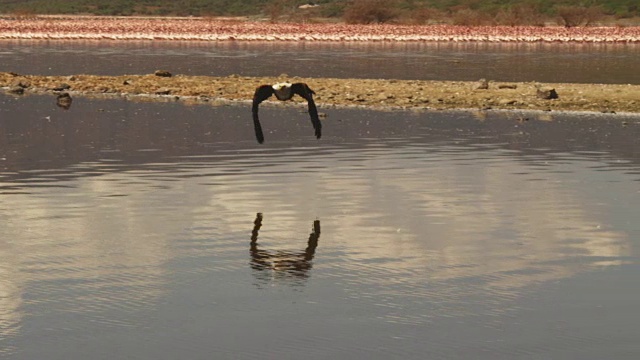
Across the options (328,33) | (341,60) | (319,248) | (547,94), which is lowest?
(328,33)

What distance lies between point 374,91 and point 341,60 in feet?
73.1

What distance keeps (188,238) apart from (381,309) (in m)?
4.14

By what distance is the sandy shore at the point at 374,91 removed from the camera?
120 ft

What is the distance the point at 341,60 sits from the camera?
62.0m

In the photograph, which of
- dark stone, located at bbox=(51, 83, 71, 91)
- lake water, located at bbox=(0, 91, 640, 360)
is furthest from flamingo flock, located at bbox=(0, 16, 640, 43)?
lake water, located at bbox=(0, 91, 640, 360)

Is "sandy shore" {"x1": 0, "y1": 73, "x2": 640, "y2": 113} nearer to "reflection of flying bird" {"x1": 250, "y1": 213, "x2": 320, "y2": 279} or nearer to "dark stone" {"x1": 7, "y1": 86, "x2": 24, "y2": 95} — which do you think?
"dark stone" {"x1": 7, "y1": 86, "x2": 24, "y2": 95}

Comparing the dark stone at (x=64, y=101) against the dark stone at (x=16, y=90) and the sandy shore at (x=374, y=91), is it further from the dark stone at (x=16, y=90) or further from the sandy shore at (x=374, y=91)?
the dark stone at (x=16, y=90)

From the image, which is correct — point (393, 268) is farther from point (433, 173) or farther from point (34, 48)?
point (34, 48)

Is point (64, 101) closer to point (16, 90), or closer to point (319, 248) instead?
point (16, 90)

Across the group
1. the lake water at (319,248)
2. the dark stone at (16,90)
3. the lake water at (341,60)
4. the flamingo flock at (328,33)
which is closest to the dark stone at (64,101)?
the dark stone at (16,90)

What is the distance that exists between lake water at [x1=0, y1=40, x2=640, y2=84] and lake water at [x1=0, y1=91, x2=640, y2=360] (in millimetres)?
24136

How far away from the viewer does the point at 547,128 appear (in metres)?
31.0

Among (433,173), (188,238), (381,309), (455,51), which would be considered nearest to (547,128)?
(433,173)

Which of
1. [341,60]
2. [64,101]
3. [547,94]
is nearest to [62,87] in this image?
[64,101]
